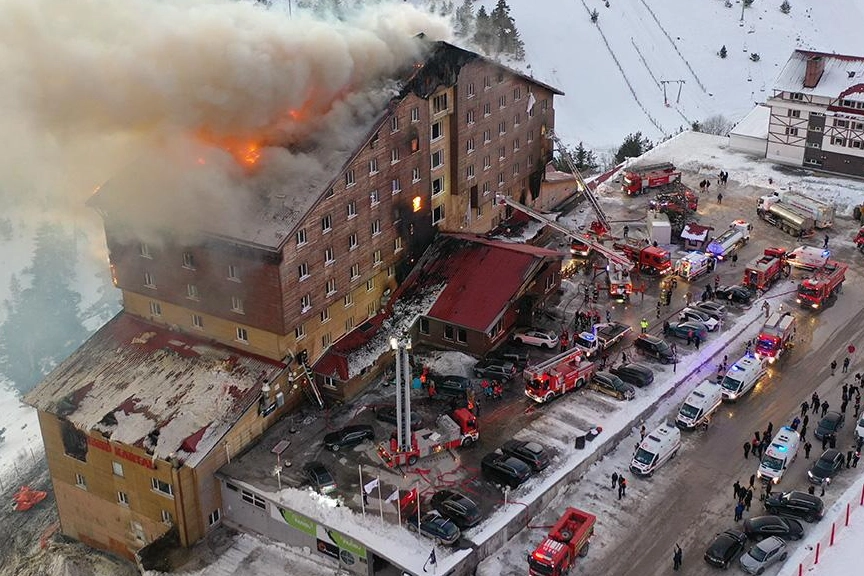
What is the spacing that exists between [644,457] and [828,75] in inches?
1930

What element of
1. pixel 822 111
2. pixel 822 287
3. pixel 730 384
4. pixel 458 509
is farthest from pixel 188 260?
pixel 822 111

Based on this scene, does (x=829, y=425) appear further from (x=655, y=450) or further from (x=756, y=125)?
(x=756, y=125)

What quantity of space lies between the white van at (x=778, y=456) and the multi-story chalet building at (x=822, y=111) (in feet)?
136

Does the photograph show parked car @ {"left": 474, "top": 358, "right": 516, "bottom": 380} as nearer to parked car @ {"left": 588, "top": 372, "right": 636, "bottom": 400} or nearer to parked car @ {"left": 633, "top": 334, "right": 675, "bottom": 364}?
parked car @ {"left": 588, "top": 372, "right": 636, "bottom": 400}

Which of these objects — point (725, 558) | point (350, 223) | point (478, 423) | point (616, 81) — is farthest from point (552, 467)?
point (616, 81)

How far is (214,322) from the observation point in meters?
51.8

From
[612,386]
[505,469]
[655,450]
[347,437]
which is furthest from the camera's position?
[612,386]

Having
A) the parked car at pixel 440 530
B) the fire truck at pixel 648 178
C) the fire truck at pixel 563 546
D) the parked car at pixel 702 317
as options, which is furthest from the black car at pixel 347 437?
the fire truck at pixel 648 178

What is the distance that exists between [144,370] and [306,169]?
13437 millimetres

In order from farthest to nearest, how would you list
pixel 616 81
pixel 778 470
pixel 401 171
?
pixel 616 81
pixel 401 171
pixel 778 470

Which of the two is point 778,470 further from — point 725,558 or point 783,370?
point 783,370

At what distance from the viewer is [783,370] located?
5547 centimetres

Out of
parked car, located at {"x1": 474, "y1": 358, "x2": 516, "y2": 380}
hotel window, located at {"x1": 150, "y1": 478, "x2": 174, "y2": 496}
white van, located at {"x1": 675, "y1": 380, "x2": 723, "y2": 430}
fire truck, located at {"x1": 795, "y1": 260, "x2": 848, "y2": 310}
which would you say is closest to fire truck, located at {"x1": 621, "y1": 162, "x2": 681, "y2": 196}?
fire truck, located at {"x1": 795, "y1": 260, "x2": 848, "y2": 310}

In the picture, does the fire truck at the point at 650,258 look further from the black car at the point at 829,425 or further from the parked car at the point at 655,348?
the black car at the point at 829,425
